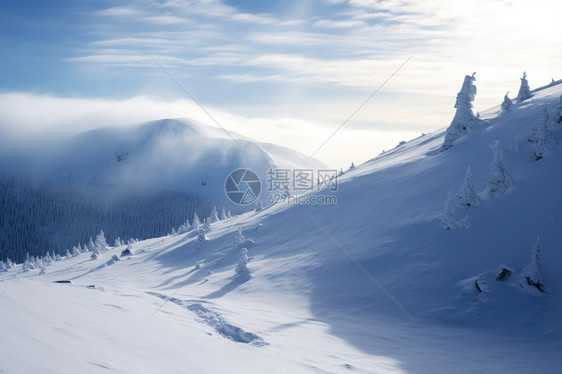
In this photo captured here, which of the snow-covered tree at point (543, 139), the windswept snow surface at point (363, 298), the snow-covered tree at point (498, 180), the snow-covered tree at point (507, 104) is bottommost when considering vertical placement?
the windswept snow surface at point (363, 298)

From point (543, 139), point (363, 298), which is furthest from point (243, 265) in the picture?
point (543, 139)

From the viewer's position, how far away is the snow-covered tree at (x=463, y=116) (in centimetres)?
3041

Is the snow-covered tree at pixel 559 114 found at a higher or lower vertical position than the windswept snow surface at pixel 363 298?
higher

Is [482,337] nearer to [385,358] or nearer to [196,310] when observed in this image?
[385,358]

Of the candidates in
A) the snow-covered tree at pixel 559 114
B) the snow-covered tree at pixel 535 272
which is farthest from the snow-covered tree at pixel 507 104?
the snow-covered tree at pixel 535 272

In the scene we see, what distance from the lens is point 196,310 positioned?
14.2 meters

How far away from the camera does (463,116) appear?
3139 cm

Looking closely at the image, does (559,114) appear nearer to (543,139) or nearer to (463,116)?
(543,139)

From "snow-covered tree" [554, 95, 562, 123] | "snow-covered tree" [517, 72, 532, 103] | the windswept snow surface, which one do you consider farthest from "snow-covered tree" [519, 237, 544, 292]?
"snow-covered tree" [517, 72, 532, 103]

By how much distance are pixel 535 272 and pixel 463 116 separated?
784 inches

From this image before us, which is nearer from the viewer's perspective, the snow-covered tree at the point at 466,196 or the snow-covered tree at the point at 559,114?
the snow-covered tree at the point at 466,196

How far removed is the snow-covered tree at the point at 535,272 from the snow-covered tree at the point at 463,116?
17.6m

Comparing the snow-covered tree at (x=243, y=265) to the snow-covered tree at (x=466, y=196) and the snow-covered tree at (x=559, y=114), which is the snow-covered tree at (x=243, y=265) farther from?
the snow-covered tree at (x=559, y=114)

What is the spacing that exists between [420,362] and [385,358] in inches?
41.9
